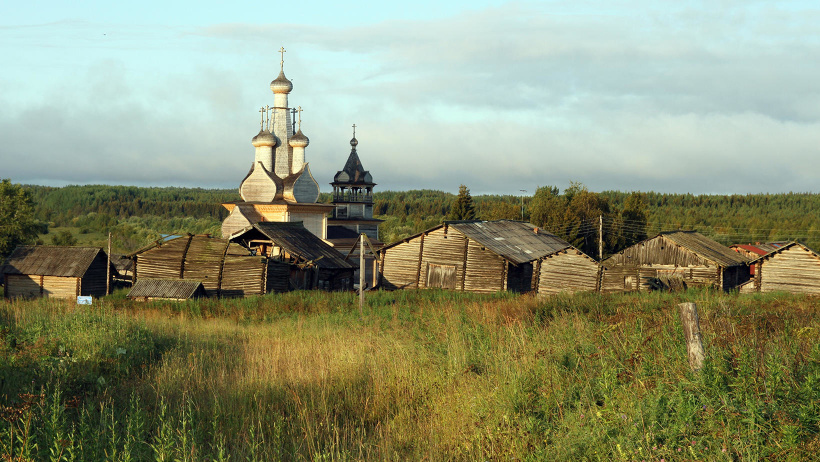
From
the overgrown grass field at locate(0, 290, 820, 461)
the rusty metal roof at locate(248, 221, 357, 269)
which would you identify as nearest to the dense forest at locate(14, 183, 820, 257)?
the rusty metal roof at locate(248, 221, 357, 269)

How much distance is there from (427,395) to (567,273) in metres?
29.3

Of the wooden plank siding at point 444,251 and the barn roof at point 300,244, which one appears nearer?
the barn roof at point 300,244

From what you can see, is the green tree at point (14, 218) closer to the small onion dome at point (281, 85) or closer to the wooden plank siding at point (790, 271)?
the small onion dome at point (281, 85)

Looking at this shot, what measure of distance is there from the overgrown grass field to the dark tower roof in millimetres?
52989

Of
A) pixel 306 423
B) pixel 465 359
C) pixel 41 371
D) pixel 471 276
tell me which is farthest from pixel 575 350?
pixel 471 276

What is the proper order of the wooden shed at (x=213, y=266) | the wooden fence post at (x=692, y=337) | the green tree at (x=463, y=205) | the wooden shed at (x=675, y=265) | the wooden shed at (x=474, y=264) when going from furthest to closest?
the green tree at (x=463, y=205) < the wooden shed at (x=474, y=264) < the wooden shed at (x=675, y=265) < the wooden shed at (x=213, y=266) < the wooden fence post at (x=692, y=337)

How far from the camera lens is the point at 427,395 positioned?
24.5 feet

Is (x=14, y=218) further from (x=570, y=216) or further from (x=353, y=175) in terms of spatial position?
(x=570, y=216)

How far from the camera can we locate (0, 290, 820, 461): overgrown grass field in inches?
212

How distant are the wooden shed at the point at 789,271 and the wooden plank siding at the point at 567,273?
872 cm

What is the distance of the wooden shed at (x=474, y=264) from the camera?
34938mm

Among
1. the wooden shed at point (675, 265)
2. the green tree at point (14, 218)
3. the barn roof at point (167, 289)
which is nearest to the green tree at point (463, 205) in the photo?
the wooden shed at point (675, 265)

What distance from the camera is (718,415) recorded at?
543cm

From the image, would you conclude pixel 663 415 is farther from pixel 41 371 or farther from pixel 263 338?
pixel 263 338
